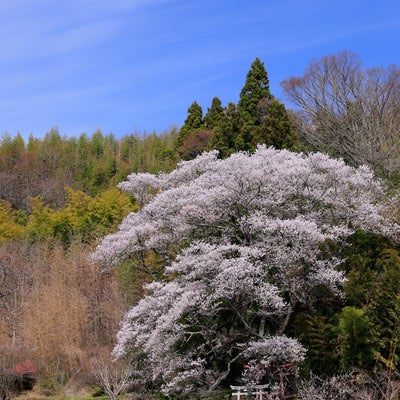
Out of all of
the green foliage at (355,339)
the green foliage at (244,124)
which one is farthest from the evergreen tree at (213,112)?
the green foliage at (355,339)

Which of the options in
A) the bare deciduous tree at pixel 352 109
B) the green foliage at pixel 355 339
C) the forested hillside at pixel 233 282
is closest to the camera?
the green foliage at pixel 355 339

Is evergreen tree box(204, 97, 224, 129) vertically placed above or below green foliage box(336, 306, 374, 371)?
above

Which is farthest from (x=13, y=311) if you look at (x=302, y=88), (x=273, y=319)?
(x=302, y=88)

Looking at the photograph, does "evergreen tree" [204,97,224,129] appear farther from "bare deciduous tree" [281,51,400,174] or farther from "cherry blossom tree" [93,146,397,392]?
"cherry blossom tree" [93,146,397,392]

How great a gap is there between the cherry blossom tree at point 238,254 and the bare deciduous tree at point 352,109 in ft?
23.2

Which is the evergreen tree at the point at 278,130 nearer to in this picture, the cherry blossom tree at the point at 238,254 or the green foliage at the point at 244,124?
the green foliage at the point at 244,124

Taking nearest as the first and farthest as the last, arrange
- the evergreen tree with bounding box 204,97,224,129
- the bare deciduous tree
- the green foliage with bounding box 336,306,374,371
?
1. the green foliage with bounding box 336,306,374,371
2. the bare deciduous tree
3. the evergreen tree with bounding box 204,97,224,129

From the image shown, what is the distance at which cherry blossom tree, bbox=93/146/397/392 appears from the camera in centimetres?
1013

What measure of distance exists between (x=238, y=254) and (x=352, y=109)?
10.9m

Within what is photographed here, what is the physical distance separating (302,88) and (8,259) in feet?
42.4

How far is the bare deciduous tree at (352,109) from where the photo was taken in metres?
18.7

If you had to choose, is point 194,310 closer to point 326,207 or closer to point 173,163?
point 326,207

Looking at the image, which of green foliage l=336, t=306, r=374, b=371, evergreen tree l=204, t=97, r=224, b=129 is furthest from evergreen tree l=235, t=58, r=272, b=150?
green foliage l=336, t=306, r=374, b=371

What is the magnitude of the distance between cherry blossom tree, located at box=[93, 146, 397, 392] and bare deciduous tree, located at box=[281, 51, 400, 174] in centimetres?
707
